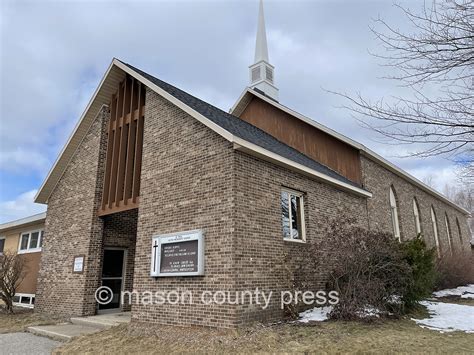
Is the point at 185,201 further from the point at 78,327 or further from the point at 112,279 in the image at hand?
the point at 112,279

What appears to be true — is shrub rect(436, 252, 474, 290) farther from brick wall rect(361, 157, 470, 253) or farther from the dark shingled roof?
the dark shingled roof

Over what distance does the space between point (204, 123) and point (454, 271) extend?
14.2m

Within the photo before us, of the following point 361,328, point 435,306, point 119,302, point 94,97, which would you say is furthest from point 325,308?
point 94,97

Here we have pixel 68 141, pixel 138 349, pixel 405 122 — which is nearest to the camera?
pixel 405 122

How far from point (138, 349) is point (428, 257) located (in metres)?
7.86

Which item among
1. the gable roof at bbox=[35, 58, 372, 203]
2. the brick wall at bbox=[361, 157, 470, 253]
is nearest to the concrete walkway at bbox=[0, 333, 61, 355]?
the gable roof at bbox=[35, 58, 372, 203]

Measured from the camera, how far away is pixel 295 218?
10.9 metres

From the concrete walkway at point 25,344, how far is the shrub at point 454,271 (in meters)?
14.7

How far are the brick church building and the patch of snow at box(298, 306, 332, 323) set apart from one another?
0.66 metres

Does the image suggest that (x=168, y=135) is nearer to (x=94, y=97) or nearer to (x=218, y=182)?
(x=218, y=182)

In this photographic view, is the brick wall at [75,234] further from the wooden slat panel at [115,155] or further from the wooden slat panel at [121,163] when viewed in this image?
the wooden slat panel at [121,163]

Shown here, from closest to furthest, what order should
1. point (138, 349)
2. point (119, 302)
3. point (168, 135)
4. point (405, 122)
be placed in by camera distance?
point (405, 122) < point (138, 349) < point (168, 135) < point (119, 302)

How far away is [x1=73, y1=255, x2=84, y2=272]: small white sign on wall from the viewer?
12.7 metres

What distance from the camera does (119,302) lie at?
13.6 metres
